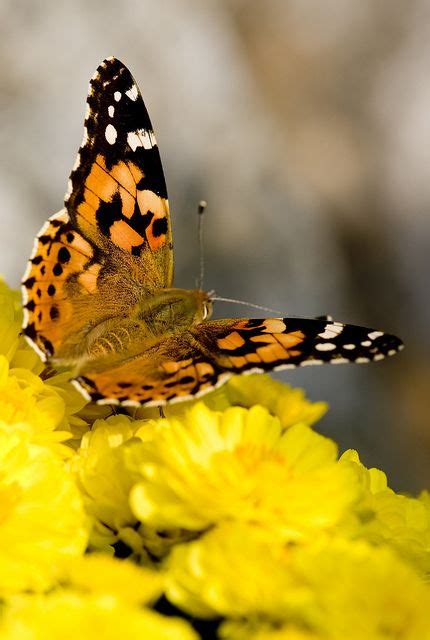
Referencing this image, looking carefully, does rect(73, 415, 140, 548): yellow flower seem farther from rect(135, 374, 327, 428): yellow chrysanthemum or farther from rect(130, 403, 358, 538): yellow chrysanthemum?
rect(135, 374, 327, 428): yellow chrysanthemum

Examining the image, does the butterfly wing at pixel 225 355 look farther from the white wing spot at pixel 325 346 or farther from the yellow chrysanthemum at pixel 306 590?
the yellow chrysanthemum at pixel 306 590

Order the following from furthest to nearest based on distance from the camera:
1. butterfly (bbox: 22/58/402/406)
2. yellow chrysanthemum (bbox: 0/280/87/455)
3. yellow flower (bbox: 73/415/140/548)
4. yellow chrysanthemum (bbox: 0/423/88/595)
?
butterfly (bbox: 22/58/402/406)
yellow chrysanthemum (bbox: 0/280/87/455)
yellow flower (bbox: 73/415/140/548)
yellow chrysanthemum (bbox: 0/423/88/595)

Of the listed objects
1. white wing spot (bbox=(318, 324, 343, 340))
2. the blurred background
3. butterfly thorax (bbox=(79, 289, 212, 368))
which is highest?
the blurred background

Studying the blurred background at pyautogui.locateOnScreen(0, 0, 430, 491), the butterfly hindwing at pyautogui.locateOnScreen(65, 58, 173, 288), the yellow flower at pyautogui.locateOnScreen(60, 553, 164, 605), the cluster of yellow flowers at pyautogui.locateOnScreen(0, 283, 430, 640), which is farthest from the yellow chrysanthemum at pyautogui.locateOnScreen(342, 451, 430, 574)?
the blurred background at pyautogui.locateOnScreen(0, 0, 430, 491)

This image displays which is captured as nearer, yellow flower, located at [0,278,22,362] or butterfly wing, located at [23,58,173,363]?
yellow flower, located at [0,278,22,362]

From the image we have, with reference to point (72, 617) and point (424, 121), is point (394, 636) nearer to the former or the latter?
point (72, 617)

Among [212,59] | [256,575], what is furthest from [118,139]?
[212,59]
